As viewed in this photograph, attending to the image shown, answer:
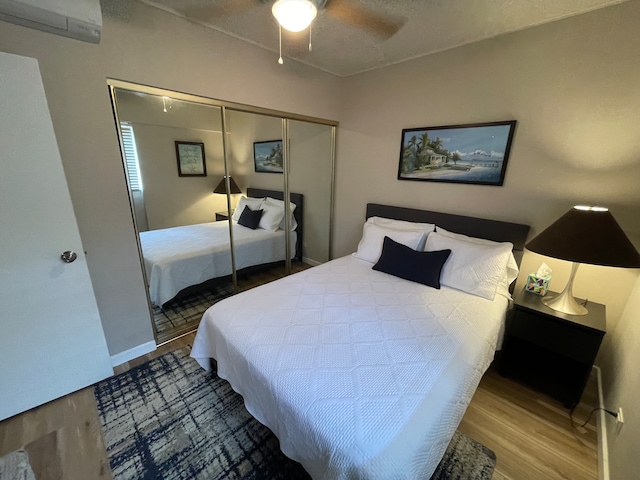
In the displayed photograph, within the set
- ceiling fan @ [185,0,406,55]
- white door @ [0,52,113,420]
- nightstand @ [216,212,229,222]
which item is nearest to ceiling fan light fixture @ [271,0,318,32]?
ceiling fan @ [185,0,406,55]

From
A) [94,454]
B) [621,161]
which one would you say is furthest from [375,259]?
[94,454]

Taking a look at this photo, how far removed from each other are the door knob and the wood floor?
94 cm

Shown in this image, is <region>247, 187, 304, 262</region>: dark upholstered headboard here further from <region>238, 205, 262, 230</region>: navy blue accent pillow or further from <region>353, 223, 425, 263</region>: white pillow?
<region>353, 223, 425, 263</region>: white pillow

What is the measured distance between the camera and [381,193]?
2918 mm

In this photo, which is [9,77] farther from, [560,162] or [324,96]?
[560,162]

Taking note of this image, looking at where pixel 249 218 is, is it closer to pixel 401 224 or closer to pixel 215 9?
pixel 401 224

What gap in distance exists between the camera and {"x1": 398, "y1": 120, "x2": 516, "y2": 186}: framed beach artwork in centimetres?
209

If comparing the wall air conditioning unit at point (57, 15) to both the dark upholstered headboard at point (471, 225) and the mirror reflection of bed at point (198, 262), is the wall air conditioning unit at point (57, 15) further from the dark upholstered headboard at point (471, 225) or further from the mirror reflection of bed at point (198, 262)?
the dark upholstered headboard at point (471, 225)

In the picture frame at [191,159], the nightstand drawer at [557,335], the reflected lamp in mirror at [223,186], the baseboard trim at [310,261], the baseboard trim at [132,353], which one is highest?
the picture frame at [191,159]

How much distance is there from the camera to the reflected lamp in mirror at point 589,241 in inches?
55.9

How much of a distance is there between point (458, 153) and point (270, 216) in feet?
6.75

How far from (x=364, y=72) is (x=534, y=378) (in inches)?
124

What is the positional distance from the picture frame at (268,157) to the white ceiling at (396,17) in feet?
2.51

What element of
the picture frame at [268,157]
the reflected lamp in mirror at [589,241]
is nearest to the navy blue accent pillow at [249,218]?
the picture frame at [268,157]
